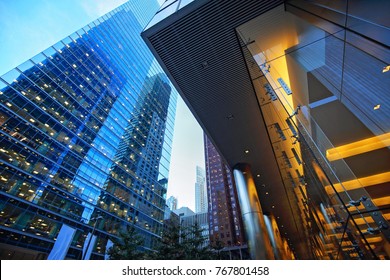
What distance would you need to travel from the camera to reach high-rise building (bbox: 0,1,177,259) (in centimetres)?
1956

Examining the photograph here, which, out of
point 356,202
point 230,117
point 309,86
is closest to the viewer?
point 356,202

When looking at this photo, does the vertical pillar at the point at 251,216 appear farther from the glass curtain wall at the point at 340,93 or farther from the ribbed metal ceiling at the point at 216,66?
the glass curtain wall at the point at 340,93

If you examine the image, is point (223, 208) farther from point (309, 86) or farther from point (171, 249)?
point (309, 86)

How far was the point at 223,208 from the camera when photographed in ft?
276

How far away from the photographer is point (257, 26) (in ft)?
21.2

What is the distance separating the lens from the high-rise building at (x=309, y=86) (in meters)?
3.27

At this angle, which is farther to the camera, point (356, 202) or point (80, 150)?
point (80, 150)

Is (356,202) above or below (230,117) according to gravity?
below

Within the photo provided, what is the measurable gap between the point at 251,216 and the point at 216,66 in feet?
28.4

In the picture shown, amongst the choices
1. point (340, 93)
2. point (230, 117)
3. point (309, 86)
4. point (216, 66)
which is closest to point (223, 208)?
point (230, 117)

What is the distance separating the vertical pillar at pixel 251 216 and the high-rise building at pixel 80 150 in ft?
32.7

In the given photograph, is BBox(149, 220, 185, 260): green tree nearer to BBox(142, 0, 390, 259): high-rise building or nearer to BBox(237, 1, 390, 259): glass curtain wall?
BBox(142, 0, 390, 259): high-rise building

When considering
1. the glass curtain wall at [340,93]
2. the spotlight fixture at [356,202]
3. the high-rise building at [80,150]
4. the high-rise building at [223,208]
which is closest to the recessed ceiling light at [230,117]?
the glass curtain wall at [340,93]
